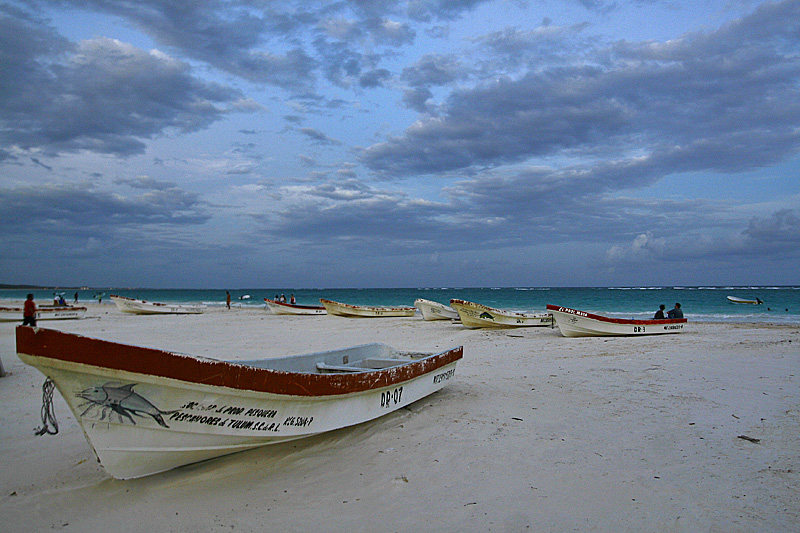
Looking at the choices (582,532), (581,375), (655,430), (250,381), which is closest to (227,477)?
(250,381)

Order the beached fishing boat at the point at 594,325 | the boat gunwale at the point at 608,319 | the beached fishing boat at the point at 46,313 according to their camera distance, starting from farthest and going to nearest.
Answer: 1. the beached fishing boat at the point at 46,313
2. the beached fishing boat at the point at 594,325
3. the boat gunwale at the point at 608,319

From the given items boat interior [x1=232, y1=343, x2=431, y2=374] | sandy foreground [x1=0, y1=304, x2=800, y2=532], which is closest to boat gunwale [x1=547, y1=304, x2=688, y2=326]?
sandy foreground [x1=0, y1=304, x2=800, y2=532]

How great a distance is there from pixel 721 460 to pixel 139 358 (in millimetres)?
5620

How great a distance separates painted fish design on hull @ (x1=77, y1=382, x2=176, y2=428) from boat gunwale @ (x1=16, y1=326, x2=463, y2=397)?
9.5 inches

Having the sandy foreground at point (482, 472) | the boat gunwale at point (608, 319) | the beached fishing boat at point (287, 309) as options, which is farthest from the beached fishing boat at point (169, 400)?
the beached fishing boat at point (287, 309)

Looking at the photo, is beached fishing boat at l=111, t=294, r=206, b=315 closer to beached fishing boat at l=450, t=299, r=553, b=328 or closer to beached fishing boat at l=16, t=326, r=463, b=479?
beached fishing boat at l=450, t=299, r=553, b=328

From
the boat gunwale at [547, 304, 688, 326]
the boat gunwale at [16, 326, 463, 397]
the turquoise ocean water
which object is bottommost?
the turquoise ocean water

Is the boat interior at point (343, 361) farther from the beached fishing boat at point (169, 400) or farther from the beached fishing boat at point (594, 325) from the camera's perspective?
the beached fishing boat at point (594, 325)

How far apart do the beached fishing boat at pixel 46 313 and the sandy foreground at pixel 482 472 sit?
23.4 meters

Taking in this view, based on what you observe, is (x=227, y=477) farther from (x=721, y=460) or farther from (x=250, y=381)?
(x=721, y=460)

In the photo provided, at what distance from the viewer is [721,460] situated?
473 centimetres

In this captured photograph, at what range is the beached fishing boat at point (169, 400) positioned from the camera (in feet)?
11.8

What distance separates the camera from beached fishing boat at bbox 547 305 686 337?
15.8 m

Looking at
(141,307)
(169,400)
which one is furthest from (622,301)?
(169,400)
